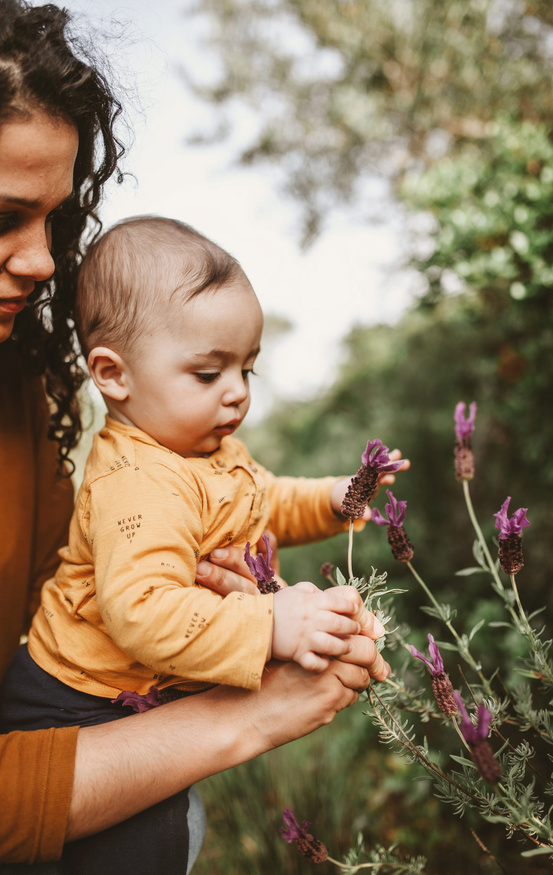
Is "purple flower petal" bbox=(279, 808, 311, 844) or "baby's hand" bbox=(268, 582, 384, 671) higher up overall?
"baby's hand" bbox=(268, 582, 384, 671)

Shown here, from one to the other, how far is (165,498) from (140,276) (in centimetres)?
58

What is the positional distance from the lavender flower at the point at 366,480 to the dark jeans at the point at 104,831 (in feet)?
2.35

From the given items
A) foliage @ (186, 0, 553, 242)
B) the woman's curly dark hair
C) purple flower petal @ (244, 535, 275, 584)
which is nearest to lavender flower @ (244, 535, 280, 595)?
purple flower petal @ (244, 535, 275, 584)

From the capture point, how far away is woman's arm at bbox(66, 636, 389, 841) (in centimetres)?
119

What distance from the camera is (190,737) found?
126cm

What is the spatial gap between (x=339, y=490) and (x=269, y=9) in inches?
177

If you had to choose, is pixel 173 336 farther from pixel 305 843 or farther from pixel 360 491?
pixel 305 843

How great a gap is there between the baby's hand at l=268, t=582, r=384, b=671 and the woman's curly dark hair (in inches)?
39.7

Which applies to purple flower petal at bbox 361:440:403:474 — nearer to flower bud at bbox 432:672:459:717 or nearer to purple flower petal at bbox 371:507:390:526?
purple flower petal at bbox 371:507:390:526

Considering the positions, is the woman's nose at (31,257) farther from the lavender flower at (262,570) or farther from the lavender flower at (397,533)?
the lavender flower at (397,533)

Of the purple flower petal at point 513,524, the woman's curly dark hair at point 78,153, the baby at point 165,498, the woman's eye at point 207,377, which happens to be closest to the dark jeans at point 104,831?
the baby at point 165,498


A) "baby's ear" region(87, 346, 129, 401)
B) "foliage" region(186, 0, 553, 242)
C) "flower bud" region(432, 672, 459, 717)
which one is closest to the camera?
"flower bud" region(432, 672, 459, 717)

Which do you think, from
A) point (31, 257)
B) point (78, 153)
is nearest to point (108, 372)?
point (31, 257)

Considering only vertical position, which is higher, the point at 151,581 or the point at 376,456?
the point at 376,456
